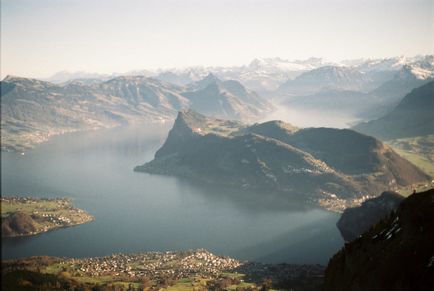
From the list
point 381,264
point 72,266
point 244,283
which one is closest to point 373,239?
point 381,264

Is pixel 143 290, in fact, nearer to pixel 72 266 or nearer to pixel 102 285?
pixel 102 285

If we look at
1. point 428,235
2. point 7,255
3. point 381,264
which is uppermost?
point 7,255

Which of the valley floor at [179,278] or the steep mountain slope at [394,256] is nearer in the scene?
the steep mountain slope at [394,256]

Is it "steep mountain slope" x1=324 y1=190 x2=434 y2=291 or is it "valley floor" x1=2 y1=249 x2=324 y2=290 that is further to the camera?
"valley floor" x1=2 y1=249 x2=324 y2=290

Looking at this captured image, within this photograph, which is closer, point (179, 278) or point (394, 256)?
point (394, 256)

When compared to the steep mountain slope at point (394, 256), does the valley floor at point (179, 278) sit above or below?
below

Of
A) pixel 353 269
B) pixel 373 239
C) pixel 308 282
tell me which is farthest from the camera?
pixel 308 282

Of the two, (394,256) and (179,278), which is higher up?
(394,256)

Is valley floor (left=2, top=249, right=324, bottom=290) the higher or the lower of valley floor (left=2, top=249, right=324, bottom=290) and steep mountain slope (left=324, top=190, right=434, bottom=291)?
the lower
